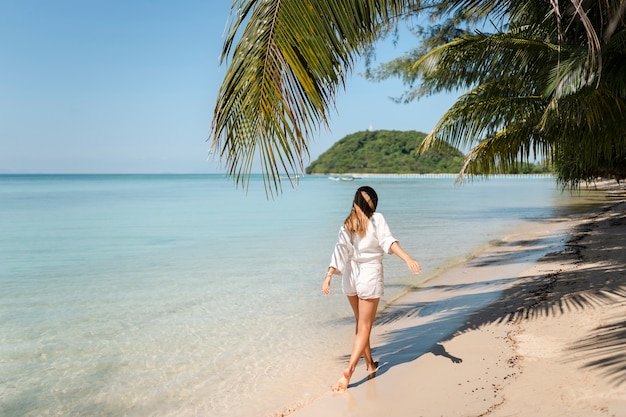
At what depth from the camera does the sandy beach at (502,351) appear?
13.1 ft

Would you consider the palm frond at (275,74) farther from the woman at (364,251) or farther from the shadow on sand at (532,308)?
the shadow on sand at (532,308)

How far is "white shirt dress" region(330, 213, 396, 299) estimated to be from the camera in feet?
13.5

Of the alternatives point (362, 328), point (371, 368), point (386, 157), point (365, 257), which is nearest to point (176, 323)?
point (371, 368)

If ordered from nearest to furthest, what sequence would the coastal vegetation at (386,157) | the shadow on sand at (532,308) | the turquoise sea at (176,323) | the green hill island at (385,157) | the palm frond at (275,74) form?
the palm frond at (275,74) < the shadow on sand at (532,308) < the turquoise sea at (176,323) < the coastal vegetation at (386,157) < the green hill island at (385,157)

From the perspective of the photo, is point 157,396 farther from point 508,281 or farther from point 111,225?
point 111,225

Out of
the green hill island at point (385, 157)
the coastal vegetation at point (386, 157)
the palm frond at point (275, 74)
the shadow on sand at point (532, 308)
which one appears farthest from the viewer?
the green hill island at point (385, 157)

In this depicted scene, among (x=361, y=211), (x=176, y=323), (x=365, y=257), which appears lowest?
(x=176, y=323)

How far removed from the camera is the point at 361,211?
412cm

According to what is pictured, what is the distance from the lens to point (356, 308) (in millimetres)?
4418

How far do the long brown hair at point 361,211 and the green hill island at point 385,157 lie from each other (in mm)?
112058

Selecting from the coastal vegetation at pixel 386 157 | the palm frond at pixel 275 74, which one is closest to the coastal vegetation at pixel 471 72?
the palm frond at pixel 275 74

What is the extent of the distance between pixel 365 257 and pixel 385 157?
406 feet

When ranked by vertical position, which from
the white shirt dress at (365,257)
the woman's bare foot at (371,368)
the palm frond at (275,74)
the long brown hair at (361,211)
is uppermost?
the palm frond at (275,74)

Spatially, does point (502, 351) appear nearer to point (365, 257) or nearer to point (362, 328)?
point (362, 328)
